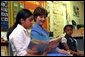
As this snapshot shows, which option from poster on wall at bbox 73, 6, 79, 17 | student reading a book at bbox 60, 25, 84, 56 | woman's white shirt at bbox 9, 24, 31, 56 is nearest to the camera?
woman's white shirt at bbox 9, 24, 31, 56

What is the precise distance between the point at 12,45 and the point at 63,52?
1.17ft

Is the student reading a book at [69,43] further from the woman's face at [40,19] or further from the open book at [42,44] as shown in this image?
the woman's face at [40,19]

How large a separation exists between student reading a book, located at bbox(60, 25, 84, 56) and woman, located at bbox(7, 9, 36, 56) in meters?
0.27

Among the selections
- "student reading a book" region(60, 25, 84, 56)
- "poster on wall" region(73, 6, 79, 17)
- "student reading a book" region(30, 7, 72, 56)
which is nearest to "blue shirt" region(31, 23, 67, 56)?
"student reading a book" region(30, 7, 72, 56)

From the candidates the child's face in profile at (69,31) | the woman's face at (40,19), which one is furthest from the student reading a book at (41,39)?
the child's face in profile at (69,31)

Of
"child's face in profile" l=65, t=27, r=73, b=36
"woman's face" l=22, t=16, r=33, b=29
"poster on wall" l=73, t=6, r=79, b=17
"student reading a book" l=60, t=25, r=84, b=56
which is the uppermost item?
"poster on wall" l=73, t=6, r=79, b=17

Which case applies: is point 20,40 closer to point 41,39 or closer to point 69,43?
point 41,39

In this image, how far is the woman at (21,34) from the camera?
105cm

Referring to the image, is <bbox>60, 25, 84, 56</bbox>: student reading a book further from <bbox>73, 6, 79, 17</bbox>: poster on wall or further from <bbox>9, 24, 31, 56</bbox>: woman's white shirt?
<bbox>9, 24, 31, 56</bbox>: woman's white shirt

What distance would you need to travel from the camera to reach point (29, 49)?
3.58 feet

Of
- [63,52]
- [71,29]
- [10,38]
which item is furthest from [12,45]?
[71,29]

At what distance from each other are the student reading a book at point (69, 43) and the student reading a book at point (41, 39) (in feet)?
0.29

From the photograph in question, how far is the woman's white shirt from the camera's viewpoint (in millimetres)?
1046

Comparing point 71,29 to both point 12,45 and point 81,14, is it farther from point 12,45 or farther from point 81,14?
point 12,45
